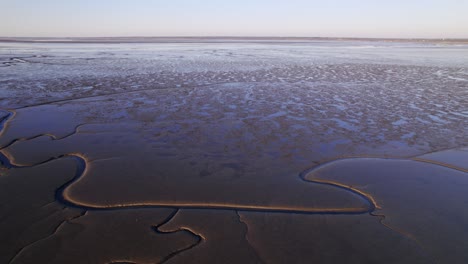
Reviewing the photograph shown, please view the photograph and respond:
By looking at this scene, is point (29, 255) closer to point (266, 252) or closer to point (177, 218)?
point (177, 218)

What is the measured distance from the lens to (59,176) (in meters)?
4.61

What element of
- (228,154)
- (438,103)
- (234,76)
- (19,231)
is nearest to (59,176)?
(19,231)

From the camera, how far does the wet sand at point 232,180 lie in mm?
3139

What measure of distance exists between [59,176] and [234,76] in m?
11.2

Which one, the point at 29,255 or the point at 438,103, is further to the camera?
the point at 438,103

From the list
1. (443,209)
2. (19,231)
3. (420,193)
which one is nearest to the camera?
(19,231)

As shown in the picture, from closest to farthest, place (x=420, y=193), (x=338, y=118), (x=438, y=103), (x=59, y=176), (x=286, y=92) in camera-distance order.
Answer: (x=420, y=193) < (x=59, y=176) < (x=338, y=118) < (x=438, y=103) < (x=286, y=92)

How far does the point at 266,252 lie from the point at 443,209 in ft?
8.14

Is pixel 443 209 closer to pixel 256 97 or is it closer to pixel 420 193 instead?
pixel 420 193

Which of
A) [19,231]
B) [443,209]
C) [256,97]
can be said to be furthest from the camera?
[256,97]

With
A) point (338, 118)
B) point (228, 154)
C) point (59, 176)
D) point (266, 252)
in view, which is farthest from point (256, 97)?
point (266, 252)

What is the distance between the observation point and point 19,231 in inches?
129

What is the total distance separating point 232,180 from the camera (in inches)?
181

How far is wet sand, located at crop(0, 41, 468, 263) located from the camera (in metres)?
3.14
